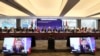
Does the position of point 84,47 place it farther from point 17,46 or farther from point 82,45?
point 17,46

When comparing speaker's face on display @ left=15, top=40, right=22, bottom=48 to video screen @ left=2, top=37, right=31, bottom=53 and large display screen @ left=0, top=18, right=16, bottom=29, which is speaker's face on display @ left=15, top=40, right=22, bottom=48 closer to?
video screen @ left=2, top=37, right=31, bottom=53

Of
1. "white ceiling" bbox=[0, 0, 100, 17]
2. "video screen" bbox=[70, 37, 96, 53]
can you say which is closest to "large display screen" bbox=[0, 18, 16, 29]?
"white ceiling" bbox=[0, 0, 100, 17]

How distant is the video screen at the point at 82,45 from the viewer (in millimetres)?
3705

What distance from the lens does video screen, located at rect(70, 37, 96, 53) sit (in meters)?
3.71

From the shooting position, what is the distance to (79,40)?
12.5 feet

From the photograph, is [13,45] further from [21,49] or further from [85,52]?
[85,52]

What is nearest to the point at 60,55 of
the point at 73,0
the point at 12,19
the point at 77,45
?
the point at 77,45

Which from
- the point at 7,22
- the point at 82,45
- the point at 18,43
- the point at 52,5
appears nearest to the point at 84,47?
the point at 82,45

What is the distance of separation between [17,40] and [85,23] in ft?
78.5

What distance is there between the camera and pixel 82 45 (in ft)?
12.2

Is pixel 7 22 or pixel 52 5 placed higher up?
pixel 52 5

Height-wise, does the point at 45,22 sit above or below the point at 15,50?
above

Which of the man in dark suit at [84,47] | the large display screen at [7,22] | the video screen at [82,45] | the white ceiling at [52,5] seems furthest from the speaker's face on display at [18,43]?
the large display screen at [7,22]

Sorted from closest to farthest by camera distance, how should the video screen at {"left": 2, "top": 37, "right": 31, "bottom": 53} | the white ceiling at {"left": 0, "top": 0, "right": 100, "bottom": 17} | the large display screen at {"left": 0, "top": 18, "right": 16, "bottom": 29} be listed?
the video screen at {"left": 2, "top": 37, "right": 31, "bottom": 53} < the white ceiling at {"left": 0, "top": 0, "right": 100, "bottom": 17} < the large display screen at {"left": 0, "top": 18, "right": 16, "bottom": 29}
